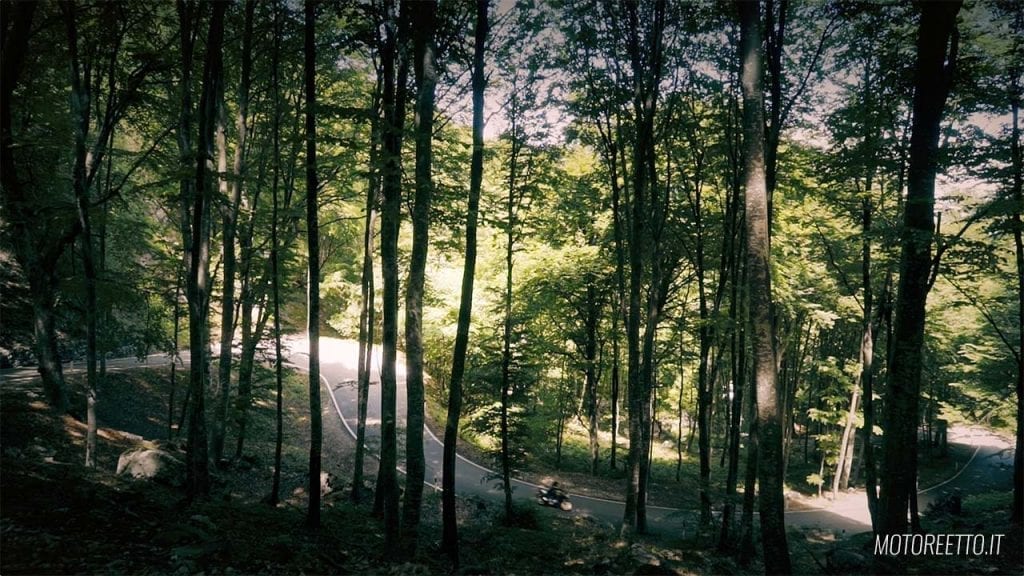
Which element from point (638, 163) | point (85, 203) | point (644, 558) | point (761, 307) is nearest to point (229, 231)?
point (85, 203)

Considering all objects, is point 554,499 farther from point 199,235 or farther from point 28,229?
point 28,229

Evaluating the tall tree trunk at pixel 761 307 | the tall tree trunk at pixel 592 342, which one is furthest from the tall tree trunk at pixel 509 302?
the tall tree trunk at pixel 592 342

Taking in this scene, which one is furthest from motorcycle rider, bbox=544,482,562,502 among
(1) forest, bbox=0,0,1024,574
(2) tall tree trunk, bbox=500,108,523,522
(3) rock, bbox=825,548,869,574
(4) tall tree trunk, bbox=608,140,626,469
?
(3) rock, bbox=825,548,869,574

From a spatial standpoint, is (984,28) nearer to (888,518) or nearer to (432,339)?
(888,518)

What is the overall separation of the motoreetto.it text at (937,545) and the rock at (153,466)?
14865 mm

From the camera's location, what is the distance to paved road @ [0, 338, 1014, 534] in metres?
16.9

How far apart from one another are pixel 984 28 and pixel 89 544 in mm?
17781

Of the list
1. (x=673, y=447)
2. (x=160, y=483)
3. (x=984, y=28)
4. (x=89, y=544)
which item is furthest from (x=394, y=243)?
(x=673, y=447)

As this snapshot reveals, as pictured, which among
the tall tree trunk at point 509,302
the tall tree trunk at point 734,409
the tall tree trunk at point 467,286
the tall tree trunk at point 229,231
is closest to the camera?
the tall tree trunk at point 467,286

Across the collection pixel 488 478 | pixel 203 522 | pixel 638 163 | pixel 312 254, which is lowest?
pixel 488 478

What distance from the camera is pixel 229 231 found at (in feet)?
33.7

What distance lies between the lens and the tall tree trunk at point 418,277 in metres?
7.58

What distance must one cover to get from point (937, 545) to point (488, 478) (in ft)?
34.7

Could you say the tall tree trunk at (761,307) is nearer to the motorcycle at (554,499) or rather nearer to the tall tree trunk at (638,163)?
the tall tree trunk at (638,163)
